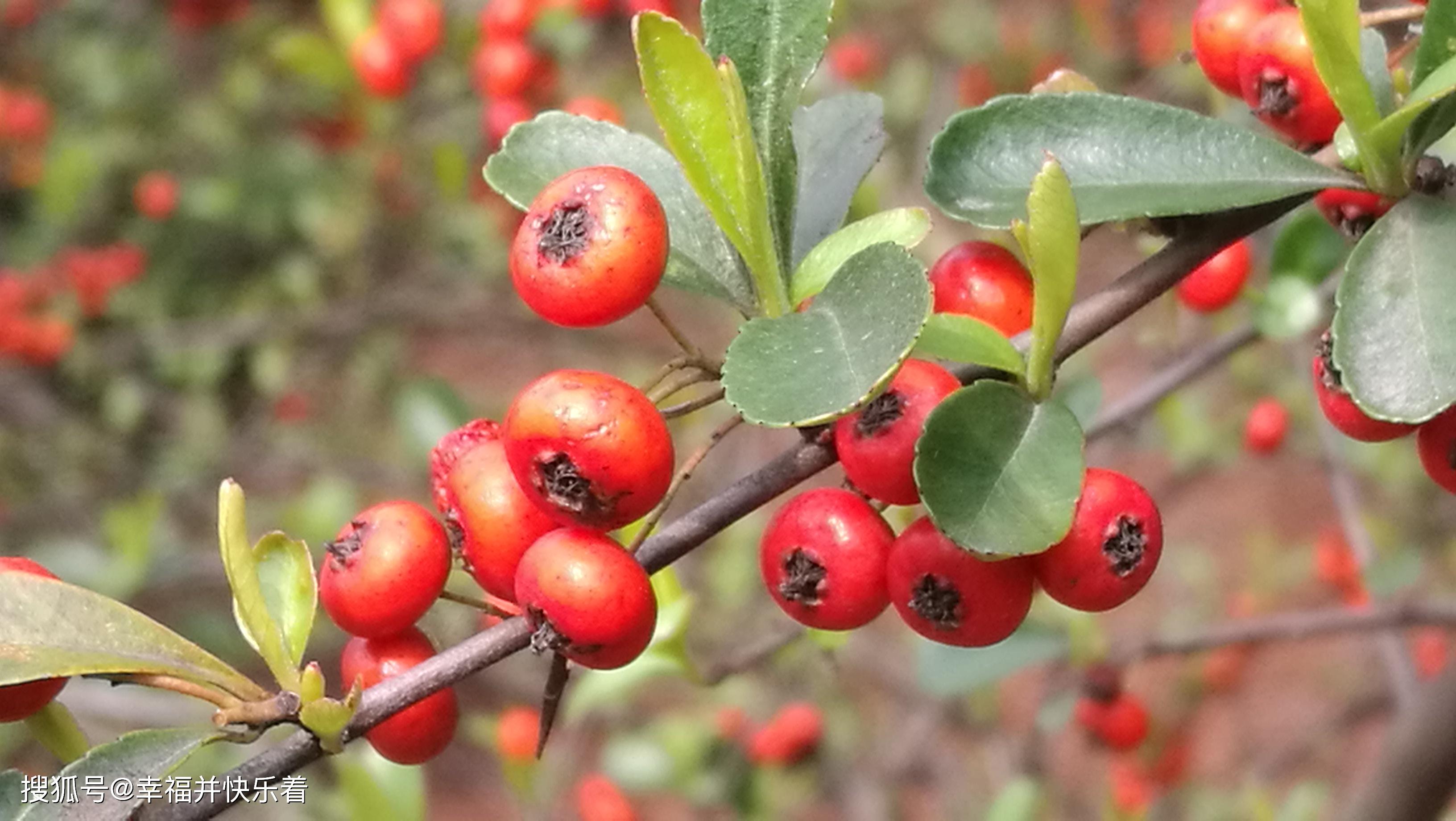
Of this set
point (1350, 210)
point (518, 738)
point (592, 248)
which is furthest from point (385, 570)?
point (518, 738)

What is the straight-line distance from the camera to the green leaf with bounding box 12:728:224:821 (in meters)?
0.79

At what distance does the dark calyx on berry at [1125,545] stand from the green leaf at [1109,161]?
0.22m

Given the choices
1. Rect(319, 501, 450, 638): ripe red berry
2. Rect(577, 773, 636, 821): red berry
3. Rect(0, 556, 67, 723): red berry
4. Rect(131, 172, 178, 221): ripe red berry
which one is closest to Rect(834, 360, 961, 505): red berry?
Rect(319, 501, 450, 638): ripe red berry

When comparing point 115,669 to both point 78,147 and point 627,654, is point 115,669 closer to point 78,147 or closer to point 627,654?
point 627,654

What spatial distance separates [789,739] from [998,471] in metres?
1.93

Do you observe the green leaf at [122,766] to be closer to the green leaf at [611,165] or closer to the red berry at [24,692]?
the red berry at [24,692]

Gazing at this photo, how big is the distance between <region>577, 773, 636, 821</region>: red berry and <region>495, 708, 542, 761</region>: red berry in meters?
0.23

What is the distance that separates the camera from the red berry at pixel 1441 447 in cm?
83

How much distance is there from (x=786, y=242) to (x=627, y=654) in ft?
1.11

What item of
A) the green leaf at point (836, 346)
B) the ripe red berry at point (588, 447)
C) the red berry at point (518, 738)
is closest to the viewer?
the green leaf at point (836, 346)

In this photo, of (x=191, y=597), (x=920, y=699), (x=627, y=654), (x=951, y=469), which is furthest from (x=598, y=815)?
(x=191, y=597)

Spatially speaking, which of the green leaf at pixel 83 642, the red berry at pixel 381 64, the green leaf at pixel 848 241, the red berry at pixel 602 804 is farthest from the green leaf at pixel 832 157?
the red berry at pixel 381 64

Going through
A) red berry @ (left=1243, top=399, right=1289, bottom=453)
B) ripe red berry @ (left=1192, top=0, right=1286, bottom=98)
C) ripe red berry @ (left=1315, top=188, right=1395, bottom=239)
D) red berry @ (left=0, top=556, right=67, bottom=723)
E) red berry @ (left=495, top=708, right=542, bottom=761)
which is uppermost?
ripe red berry @ (left=1192, top=0, right=1286, bottom=98)

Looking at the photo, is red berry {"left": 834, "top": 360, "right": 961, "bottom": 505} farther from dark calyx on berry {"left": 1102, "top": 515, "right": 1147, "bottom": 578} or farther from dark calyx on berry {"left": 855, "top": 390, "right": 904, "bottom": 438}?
dark calyx on berry {"left": 1102, "top": 515, "right": 1147, "bottom": 578}
